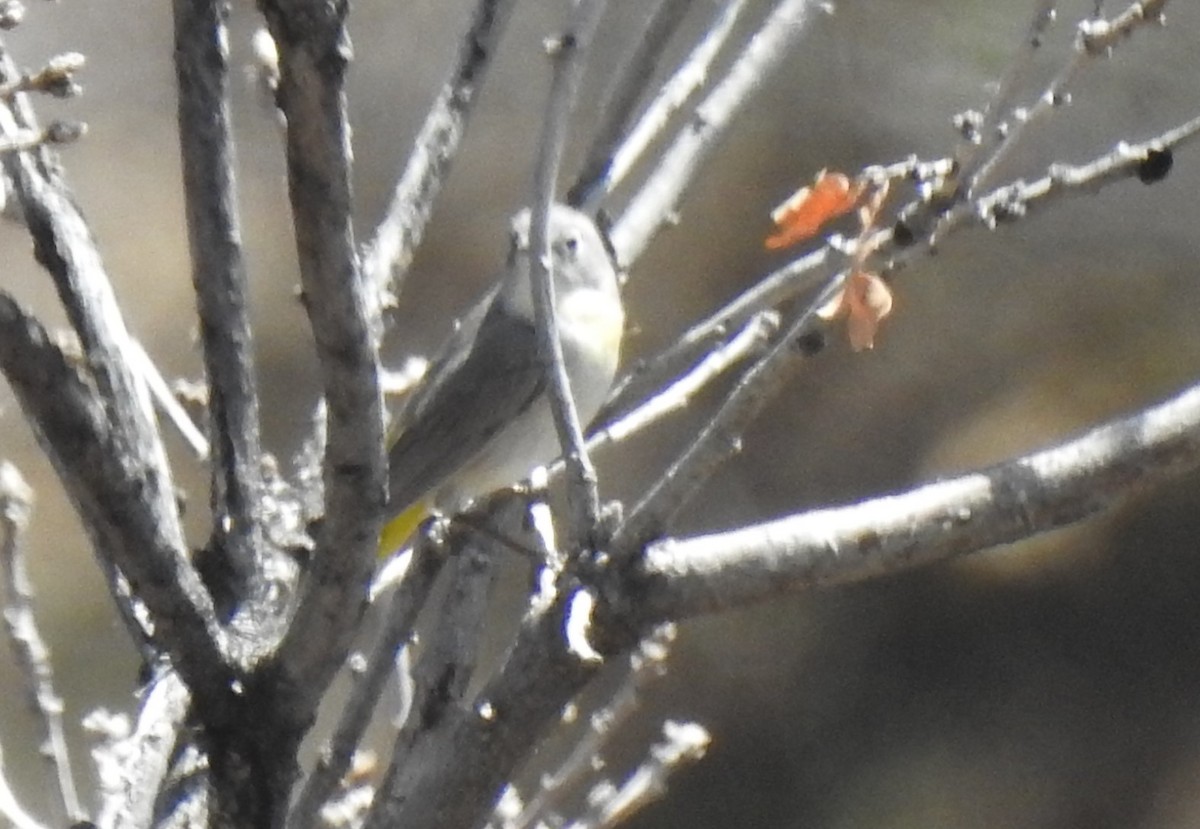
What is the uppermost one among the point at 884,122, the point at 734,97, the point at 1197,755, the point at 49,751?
the point at 884,122

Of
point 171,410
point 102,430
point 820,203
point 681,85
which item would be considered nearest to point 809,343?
point 820,203

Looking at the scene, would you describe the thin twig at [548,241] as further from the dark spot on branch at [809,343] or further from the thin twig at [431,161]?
the thin twig at [431,161]

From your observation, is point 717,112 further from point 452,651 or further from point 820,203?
point 452,651

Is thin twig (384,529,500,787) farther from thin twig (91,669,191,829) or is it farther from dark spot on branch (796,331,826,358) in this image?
dark spot on branch (796,331,826,358)

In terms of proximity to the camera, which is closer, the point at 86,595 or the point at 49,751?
the point at 49,751

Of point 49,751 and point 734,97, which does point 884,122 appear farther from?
point 49,751

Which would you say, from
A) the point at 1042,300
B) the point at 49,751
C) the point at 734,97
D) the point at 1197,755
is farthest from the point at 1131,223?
the point at 49,751
